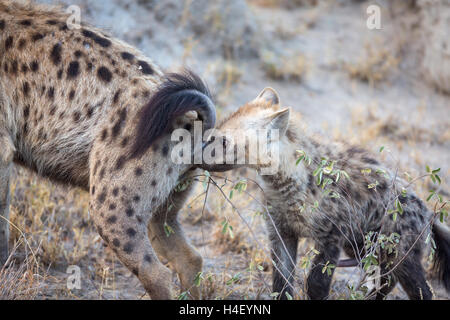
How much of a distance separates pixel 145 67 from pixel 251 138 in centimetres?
83

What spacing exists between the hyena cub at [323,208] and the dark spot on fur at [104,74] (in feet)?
2.72

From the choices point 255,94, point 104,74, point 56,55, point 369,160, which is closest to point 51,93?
point 56,55

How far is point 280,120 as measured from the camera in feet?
13.0

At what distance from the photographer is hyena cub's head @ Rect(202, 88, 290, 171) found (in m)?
3.94

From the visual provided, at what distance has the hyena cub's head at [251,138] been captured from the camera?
12.9 ft

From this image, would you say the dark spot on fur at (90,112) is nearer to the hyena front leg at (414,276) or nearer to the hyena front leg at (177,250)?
the hyena front leg at (177,250)

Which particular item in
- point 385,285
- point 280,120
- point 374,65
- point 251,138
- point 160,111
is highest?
point 160,111

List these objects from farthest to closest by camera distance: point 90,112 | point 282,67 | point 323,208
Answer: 1. point 282,67
2. point 323,208
3. point 90,112

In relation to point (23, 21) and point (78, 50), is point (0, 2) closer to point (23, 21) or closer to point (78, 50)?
point (23, 21)

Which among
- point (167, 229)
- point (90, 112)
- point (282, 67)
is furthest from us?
point (282, 67)

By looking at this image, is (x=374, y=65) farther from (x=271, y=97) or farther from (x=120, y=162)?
(x=120, y=162)

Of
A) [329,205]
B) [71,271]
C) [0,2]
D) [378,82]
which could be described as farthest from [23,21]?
[378,82]
